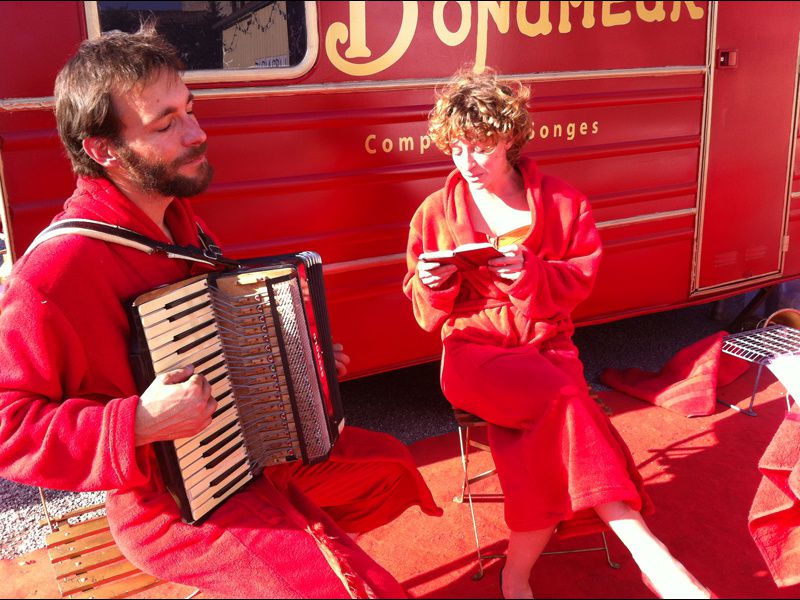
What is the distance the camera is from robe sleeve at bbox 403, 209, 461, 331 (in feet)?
8.75

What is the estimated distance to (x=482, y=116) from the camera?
2578mm

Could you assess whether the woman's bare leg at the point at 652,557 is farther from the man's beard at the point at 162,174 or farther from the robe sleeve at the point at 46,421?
the man's beard at the point at 162,174

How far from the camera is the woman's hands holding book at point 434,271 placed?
257 centimetres

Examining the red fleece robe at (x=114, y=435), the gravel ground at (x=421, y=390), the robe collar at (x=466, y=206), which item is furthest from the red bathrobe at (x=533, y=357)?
the gravel ground at (x=421, y=390)

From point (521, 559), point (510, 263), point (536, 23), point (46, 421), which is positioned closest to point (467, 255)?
point (510, 263)

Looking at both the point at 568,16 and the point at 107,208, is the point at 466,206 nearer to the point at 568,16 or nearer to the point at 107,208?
the point at 107,208

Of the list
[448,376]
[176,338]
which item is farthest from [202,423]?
[448,376]

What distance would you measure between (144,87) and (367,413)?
8.33 feet

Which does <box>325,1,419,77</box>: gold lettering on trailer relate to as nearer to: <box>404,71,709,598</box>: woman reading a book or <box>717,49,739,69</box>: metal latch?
<box>404,71,709,598</box>: woman reading a book

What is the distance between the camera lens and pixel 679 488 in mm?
3260

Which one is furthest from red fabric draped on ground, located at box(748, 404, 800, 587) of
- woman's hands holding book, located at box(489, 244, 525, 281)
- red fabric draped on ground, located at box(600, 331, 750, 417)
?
red fabric draped on ground, located at box(600, 331, 750, 417)

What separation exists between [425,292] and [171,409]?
117 centimetres

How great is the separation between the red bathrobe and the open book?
128mm

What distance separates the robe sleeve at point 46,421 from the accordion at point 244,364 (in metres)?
0.12
